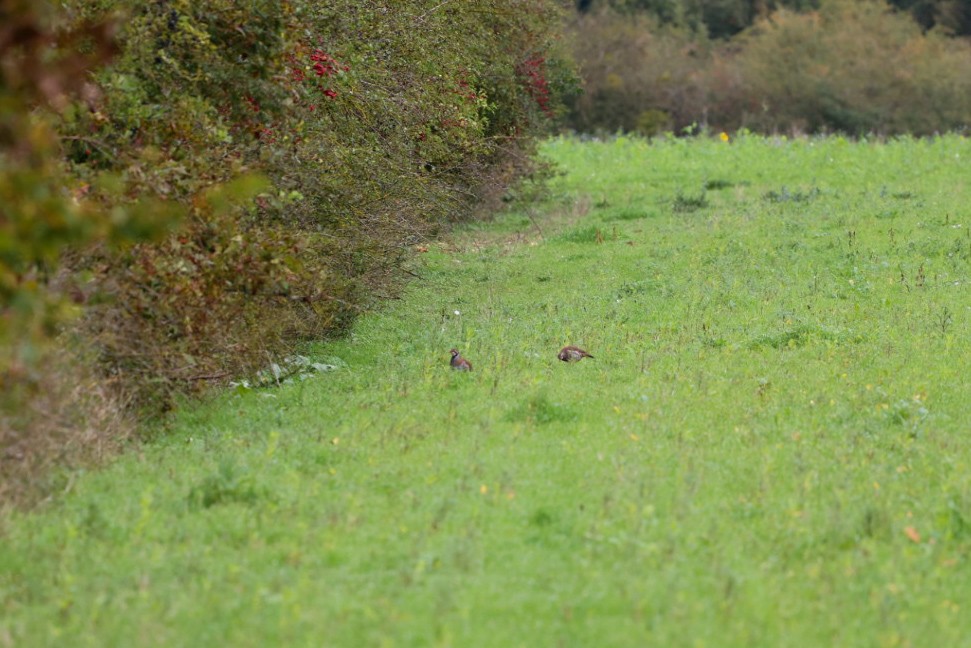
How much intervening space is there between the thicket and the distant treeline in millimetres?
32009

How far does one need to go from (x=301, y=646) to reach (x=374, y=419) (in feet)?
11.6

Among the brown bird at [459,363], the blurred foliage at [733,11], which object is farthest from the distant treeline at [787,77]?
the brown bird at [459,363]

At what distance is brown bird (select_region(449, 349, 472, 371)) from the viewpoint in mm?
9812

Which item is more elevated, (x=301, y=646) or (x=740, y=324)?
(x=301, y=646)

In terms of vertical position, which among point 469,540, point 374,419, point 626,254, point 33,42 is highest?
point 33,42

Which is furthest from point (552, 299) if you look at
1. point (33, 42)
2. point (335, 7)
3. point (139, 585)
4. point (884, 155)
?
point (884, 155)

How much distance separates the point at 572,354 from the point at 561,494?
3486 millimetres

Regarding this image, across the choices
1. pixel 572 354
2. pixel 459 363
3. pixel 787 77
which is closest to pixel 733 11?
pixel 787 77

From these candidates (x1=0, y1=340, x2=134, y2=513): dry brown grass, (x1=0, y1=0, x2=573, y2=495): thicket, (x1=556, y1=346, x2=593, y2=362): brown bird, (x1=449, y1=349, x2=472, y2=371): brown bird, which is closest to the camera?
(x1=0, y1=0, x2=573, y2=495): thicket

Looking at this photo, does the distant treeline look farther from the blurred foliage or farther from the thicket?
the thicket

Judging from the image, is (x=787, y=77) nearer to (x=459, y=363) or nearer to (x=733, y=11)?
(x=733, y=11)

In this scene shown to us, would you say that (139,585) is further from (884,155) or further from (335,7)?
(884,155)

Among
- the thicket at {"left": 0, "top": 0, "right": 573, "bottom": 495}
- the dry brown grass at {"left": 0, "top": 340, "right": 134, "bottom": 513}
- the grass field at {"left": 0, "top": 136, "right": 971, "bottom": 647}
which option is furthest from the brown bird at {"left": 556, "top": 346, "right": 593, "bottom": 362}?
the dry brown grass at {"left": 0, "top": 340, "right": 134, "bottom": 513}

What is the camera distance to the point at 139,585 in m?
5.46
